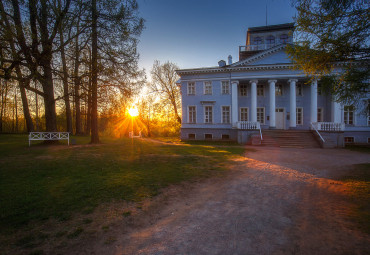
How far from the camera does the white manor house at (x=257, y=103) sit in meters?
20.4

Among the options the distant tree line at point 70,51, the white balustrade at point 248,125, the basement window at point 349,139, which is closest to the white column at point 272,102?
the white balustrade at point 248,125

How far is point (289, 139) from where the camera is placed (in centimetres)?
1745

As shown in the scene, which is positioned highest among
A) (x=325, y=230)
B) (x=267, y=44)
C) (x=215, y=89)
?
(x=267, y=44)

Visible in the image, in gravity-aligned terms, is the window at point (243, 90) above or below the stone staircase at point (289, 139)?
above

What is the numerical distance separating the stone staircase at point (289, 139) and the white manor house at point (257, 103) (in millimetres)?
100

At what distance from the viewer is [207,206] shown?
13.0 feet

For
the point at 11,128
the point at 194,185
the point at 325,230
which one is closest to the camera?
the point at 325,230

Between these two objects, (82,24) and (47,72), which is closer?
(82,24)

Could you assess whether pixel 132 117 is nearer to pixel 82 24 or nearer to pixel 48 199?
pixel 82 24

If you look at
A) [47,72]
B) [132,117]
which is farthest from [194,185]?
[132,117]

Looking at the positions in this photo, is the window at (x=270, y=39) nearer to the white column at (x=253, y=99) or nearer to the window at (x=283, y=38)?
the window at (x=283, y=38)

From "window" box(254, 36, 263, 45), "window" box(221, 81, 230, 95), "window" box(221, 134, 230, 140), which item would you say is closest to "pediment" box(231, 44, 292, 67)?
"window" box(221, 81, 230, 95)

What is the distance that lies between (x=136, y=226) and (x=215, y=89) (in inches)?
870

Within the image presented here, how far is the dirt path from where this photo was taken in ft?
8.36
